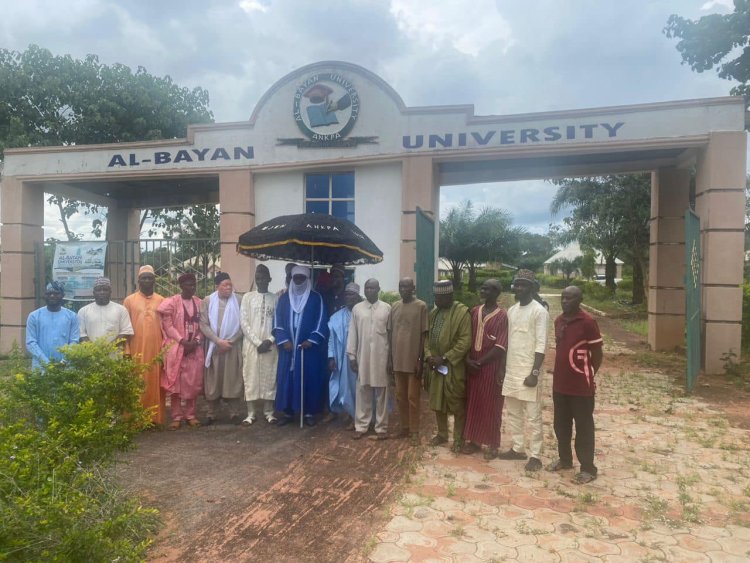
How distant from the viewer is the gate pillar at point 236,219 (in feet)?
31.2

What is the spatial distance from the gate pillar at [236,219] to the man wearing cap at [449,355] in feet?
17.4

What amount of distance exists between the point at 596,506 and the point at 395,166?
21.3 feet

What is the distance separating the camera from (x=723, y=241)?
796 cm

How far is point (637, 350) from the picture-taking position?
11359 mm

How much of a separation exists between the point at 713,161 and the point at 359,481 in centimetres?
720

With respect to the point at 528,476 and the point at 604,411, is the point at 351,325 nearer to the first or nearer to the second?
the point at 528,476

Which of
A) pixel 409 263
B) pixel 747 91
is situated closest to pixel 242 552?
pixel 409 263

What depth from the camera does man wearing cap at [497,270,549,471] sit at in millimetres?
4469

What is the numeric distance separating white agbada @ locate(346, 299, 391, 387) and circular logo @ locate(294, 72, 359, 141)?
4708 millimetres

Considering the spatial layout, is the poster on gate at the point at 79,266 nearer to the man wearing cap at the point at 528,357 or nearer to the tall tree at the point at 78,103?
the tall tree at the point at 78,103

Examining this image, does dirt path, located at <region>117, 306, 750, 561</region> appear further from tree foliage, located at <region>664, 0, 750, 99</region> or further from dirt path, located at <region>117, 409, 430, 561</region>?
tree foliage, located at <region>664, 0, 750, 99</region>

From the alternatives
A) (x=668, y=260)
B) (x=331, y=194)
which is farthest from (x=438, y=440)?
(x=668, y=260)

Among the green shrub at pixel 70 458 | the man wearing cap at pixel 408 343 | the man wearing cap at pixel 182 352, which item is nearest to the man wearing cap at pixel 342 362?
the man wearing cap at pixel 408 343

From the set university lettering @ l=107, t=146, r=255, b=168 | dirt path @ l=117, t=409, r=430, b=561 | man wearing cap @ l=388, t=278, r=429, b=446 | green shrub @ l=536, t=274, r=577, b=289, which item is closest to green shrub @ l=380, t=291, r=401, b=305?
dirt path @ l=117, t=409, r=430, b=561
